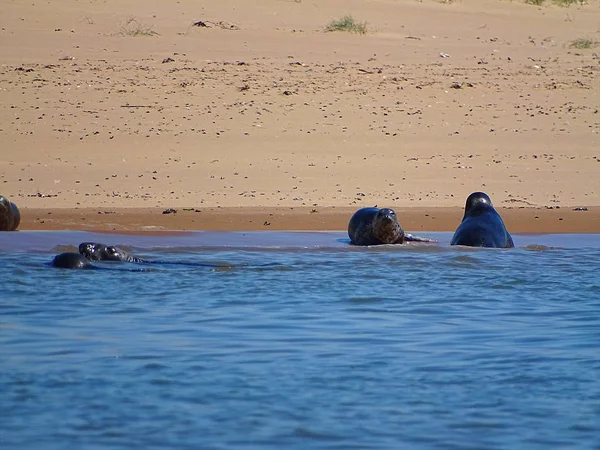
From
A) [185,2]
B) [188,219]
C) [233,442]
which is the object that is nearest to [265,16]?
[185,2]

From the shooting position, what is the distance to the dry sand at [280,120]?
12.2 m

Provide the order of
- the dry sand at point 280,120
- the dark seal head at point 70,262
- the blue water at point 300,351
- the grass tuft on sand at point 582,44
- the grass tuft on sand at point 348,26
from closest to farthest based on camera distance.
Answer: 1. the blue water at point 300,351
2. the dark seal head at point 70,262
3. the dry sand at point 280,120
4. the grass tuft on sand at point 582,44
5. the grass tuft on sand at point 348,26

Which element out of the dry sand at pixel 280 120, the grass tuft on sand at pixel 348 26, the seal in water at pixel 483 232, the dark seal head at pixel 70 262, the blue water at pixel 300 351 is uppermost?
the grass tuft on sand at pixel 348 26

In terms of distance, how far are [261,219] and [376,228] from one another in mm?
1633

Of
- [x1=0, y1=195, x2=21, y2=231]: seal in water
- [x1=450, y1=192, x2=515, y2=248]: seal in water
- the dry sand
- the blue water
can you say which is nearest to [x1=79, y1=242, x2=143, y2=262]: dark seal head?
the blue water

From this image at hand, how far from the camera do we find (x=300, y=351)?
5.99 meters

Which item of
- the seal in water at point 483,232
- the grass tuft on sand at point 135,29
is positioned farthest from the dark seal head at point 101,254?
the grass tuft on sand at point 135,29

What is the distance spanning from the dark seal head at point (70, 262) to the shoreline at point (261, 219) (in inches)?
74.1

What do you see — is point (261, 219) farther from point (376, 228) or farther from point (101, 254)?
point (101, 254)

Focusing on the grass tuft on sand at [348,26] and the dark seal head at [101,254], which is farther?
the grass tuft on sand at [348,26]

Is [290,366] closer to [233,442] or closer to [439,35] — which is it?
[233,442]

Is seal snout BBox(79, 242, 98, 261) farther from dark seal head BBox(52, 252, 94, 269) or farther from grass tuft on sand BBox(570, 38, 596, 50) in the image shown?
grass tuft on sand BBox(570, 38, 596, 50)

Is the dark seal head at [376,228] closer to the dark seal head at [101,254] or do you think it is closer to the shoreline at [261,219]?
the shoreline at [261,219]

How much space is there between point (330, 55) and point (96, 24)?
15.8 ft
